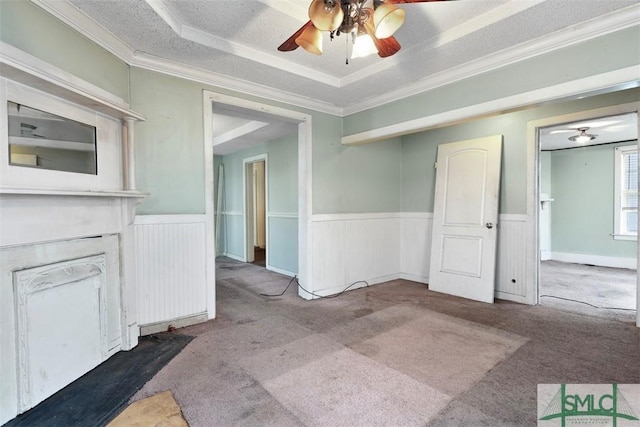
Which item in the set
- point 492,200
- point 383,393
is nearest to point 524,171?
point 492,200

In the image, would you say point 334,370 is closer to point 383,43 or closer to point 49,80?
point 383,43

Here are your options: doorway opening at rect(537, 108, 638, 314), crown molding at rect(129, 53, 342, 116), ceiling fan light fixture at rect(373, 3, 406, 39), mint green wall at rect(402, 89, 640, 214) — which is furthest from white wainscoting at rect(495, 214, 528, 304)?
ceiling fan light fixture at rect(373, 3, 406, 39)

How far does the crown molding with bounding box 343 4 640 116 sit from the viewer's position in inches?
83.0

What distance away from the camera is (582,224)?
634cm

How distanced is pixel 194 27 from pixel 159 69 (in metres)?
0.64

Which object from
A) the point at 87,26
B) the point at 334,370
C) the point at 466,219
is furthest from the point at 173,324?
the point at 466,219

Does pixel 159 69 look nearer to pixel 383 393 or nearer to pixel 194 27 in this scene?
pixel 194 27

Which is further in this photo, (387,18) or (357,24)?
(357,24)

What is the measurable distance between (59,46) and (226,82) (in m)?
1.38

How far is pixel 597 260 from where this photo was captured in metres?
6.12

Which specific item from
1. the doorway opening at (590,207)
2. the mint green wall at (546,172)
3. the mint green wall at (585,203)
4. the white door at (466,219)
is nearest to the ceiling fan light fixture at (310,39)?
the white door at (466,219)

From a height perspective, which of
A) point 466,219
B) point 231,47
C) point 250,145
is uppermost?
point 231,47

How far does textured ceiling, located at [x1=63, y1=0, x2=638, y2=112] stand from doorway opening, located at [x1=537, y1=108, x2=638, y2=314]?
2.93 metres

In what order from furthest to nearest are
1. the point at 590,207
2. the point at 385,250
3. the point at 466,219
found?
the point at 590,207 < the point at 385,250 < the point at 466,219
